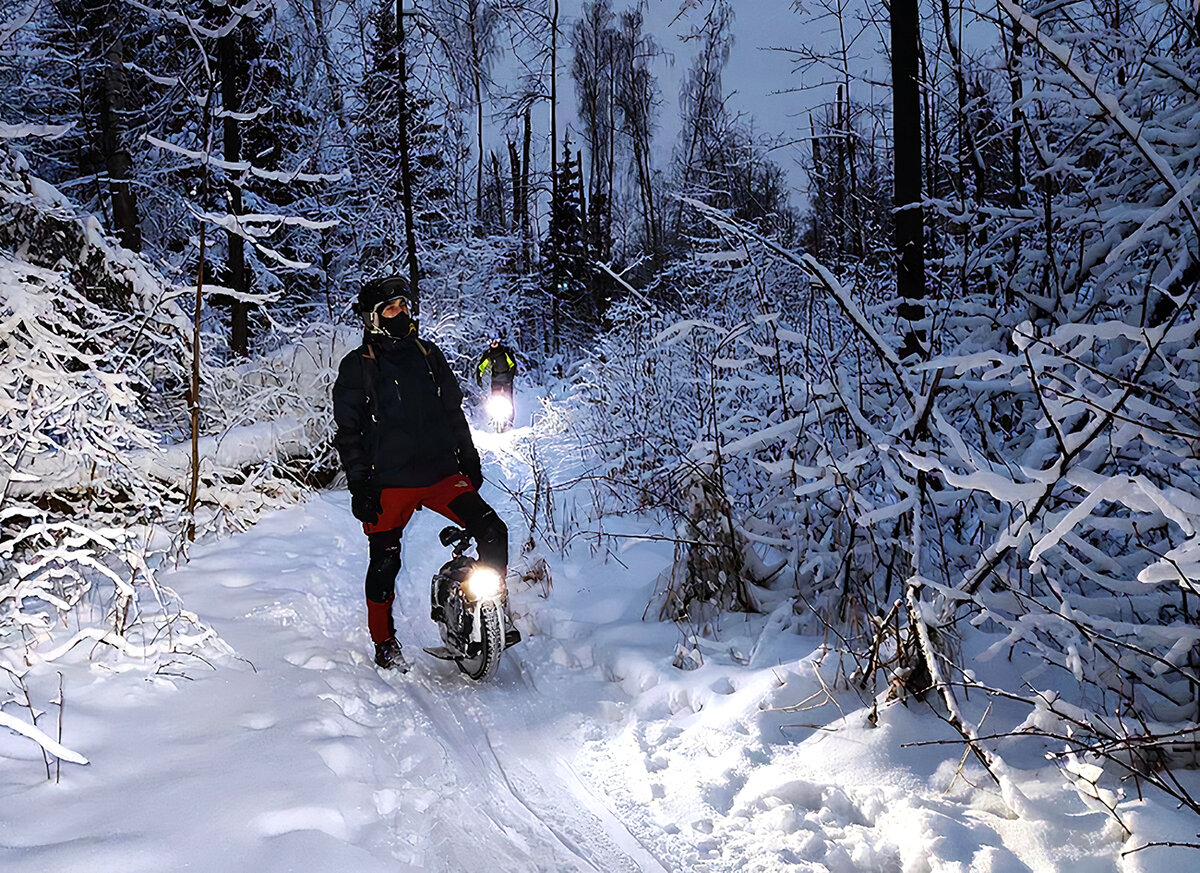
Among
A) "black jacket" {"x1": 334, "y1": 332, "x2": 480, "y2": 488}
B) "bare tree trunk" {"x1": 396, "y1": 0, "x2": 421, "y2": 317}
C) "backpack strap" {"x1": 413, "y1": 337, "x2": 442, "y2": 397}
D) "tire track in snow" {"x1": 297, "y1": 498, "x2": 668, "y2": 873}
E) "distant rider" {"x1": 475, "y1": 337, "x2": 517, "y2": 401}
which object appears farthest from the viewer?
"distant rider" {"x1": 475, "y1": 337, "x2": 517, "y2": 401}

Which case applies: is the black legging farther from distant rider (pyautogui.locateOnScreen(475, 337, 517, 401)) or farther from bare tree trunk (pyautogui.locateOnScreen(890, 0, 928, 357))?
distant rider (pyautogui.locateOnScreen(475, 337, 517, 401))

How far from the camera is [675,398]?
714 centimetres

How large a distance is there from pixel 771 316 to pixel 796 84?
3.27 metres

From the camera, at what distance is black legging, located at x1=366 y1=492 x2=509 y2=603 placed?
3969 mm

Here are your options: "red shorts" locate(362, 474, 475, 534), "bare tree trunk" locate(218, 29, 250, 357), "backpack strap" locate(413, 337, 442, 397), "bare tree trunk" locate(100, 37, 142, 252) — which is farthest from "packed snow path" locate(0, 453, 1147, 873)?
"bare tree trunk" locate(100, 37, 142, 252)

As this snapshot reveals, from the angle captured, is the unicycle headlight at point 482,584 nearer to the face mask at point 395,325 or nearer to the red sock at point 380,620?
the red sock at point 380,620

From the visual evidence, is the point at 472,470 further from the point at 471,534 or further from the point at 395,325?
the point at 395,325

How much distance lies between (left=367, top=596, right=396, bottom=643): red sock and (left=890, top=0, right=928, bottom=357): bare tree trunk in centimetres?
345

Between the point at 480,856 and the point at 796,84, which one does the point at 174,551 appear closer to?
the point at 480,856

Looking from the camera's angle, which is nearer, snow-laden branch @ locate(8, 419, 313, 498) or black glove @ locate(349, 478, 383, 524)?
black glove @ locate(349, 478, 383, 524)

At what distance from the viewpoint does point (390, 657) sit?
3.97 meters

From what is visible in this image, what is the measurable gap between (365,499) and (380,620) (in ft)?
2.31

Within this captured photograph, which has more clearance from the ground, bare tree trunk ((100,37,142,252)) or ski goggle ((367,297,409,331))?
bare tree trunk ((100,37,142,252))

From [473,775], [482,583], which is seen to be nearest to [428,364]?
[482,583]
